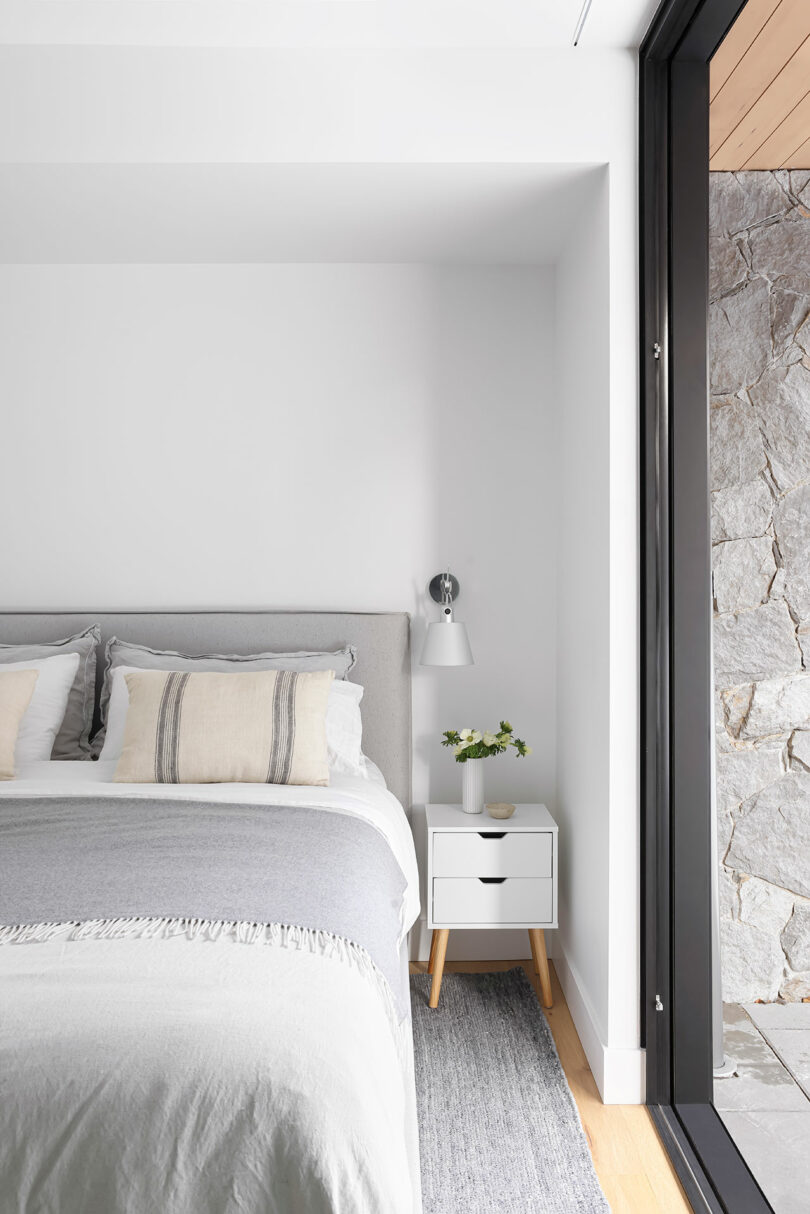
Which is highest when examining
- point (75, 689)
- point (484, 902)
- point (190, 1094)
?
point (75, 689)

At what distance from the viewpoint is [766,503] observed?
2.73 m

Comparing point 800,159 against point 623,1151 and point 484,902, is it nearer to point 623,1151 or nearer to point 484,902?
point 484,902

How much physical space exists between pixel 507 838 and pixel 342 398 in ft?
5.14

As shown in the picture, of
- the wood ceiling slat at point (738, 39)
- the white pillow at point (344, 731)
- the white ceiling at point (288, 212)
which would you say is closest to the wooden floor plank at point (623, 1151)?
the white pillow at point (344, 731)

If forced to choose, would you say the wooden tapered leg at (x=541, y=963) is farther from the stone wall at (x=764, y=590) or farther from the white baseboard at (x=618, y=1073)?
the stone wall at (x=764, y=590)

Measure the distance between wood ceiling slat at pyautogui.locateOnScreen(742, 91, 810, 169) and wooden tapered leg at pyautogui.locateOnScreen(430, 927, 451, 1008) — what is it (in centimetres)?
251

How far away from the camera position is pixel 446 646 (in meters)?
2.83

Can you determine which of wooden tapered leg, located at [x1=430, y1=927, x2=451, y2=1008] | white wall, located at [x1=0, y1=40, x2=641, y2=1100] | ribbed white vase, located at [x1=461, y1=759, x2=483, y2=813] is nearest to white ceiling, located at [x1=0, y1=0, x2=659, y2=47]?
white wall, located at [x1=0, y1=40, x2=641, y2=1100]

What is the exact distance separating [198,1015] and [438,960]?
5.38 feet

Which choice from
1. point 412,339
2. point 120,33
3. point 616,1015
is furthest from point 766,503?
point 120,33

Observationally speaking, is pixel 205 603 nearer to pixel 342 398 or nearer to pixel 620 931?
pixel 342 398

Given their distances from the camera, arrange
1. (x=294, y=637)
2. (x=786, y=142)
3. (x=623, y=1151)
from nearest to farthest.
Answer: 1. (x=623, y=1151)
2. (x=786, y=142)
3. (x=294, y=637)

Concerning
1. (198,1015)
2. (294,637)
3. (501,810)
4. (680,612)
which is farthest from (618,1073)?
(294,637)

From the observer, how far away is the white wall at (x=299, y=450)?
120 inches
